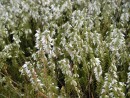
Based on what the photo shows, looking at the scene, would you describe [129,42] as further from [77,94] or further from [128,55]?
[77,94]

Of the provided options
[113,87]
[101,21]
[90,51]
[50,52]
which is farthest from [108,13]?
[113,87]

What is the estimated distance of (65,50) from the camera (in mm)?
2484

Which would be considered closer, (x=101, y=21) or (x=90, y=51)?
(x=90, y=51)

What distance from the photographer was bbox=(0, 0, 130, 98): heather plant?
2.18 meters

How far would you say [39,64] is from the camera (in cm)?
233

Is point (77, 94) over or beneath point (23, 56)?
beneath

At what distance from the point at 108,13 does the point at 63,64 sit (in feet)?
3.23

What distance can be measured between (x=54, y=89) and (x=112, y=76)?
0.44 m

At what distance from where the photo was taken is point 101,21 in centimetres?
296

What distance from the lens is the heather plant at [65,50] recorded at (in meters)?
2.18

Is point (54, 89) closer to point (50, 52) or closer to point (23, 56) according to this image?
point (50, 52)

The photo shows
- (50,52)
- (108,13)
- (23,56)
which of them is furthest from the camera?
(108,13)

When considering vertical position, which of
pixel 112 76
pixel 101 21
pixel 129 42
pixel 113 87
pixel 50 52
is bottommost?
pixel 113 87

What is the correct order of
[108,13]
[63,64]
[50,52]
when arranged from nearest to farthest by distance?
[63,64] → [50,52] → [108,13]
